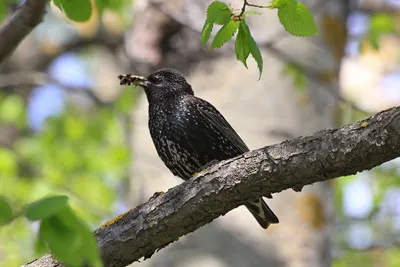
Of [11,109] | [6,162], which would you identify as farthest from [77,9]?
[11,109]

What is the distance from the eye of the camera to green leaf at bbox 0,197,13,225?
1.96 meters

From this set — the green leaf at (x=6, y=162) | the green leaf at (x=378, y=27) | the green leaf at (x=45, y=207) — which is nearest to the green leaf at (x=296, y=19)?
the green leaf at (x=45, y=207)

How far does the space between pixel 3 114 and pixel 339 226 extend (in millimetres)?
4322

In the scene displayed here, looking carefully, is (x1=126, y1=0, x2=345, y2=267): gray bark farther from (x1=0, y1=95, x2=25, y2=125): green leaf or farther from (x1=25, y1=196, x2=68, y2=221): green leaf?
(x1=0, y1=95, x2=25, y2=125): green leaf

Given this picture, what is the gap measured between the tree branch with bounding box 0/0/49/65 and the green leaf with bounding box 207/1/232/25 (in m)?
1.39

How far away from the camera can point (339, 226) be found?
874cm

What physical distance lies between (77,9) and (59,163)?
618cm

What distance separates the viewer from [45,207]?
1853 mm

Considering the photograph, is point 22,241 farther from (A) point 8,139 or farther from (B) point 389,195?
(B) point 389,195

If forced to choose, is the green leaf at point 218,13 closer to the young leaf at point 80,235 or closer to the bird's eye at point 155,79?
the young leaf at point 80,235

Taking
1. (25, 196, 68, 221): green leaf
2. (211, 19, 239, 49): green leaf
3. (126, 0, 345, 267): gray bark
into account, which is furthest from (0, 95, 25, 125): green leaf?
(25, 196, 68, 221): green leaf

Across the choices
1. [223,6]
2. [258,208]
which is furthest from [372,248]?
[223,6]

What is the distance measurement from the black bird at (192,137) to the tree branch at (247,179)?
1.07 meters

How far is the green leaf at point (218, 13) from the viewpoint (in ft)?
8.54
